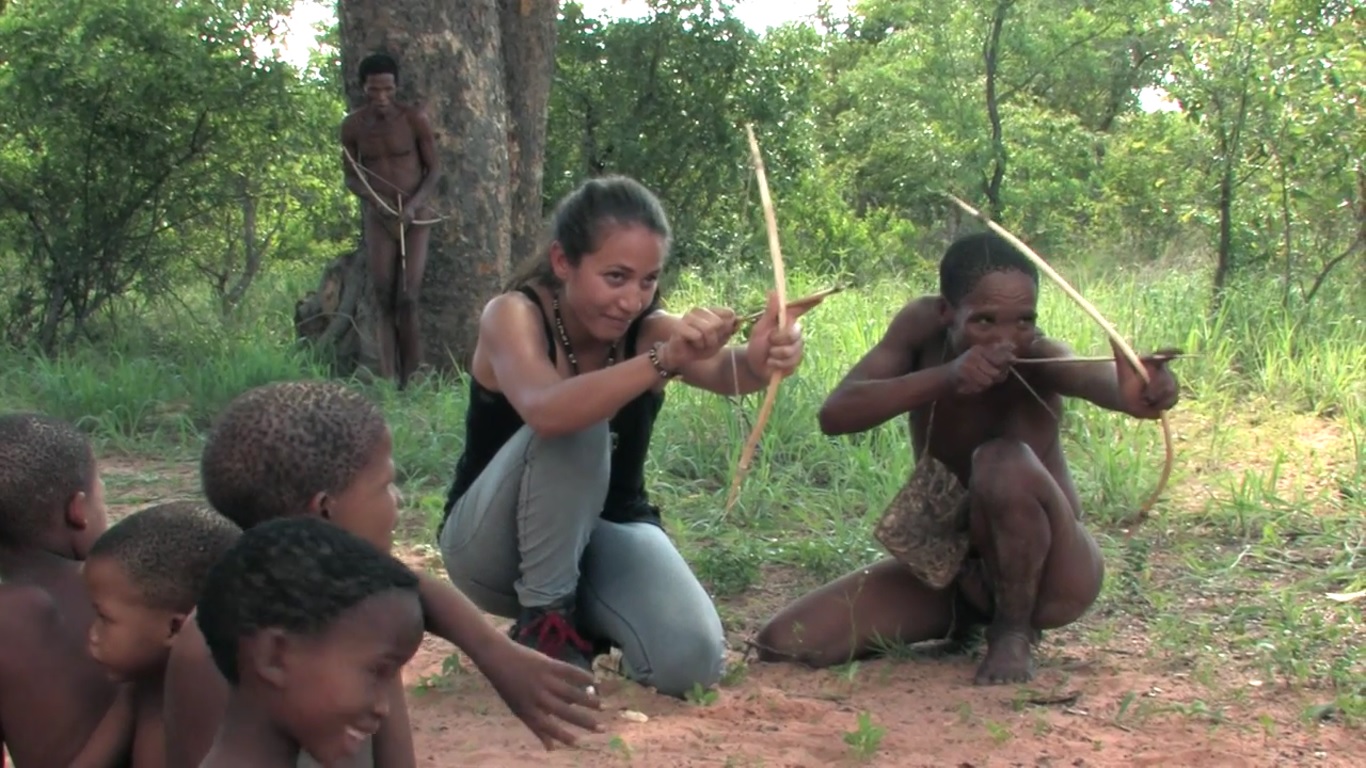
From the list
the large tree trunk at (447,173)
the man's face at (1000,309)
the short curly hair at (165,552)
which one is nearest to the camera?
the short curly hair at (165,552)

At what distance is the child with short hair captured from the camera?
1773 millimetres

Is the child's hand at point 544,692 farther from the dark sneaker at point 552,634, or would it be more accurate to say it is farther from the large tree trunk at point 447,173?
the large tree trunk at point 447,173

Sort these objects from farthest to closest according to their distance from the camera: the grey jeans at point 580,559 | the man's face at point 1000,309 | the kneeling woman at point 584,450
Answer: the man's face at point 1000,309
the grey jeans at point 580,559
the kneeling woman at point 584,450

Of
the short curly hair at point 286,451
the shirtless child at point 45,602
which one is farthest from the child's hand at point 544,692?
the shirtless child at point 45,602

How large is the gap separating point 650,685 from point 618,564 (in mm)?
278

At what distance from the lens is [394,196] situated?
7492 mm

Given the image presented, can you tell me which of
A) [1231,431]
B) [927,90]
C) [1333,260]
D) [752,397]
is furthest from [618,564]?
[927,90]

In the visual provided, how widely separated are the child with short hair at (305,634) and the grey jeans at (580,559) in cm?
143

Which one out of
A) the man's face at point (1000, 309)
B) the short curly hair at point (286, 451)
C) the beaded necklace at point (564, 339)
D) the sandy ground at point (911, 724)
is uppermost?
the man's face at point (1000, 309)

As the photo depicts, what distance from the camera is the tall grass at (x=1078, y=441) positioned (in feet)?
14.4

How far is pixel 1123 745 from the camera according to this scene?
3.11 m

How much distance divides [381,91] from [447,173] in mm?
562

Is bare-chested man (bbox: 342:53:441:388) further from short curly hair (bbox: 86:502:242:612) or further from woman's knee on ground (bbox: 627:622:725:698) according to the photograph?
short curly hair (bbox: 86:502:242:612)

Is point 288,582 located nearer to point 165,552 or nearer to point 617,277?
point 165,552
